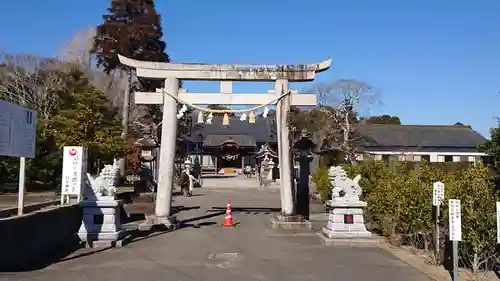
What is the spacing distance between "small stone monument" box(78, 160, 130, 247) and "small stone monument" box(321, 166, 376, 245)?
18.0 feet

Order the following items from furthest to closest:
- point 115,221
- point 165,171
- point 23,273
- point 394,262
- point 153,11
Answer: point 153,11, point 165,171, point 115,221, point 394,262, point 23,273

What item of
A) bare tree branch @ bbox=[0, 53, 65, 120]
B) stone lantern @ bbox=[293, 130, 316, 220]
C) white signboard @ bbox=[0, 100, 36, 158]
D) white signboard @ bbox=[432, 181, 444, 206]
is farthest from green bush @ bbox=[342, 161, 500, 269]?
bare tree branch @ bbox=[0, 53, 65, 120]

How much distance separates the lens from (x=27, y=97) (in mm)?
34250

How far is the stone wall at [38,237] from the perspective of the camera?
28.5 ft

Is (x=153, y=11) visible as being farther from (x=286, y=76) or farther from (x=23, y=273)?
(x=23, y=273)

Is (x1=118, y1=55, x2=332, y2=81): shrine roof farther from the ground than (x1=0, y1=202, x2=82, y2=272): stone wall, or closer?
farther from the ground

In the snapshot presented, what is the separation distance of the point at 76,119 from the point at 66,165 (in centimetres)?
1435

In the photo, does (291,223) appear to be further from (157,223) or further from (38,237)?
(38,237)

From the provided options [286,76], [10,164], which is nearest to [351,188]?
[286,76]

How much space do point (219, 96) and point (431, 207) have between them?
25.8 ft

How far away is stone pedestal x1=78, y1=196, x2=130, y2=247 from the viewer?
38.9 ft

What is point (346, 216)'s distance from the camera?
12.6 m

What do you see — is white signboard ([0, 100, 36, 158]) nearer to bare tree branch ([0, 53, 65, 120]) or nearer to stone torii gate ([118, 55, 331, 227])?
stone torii gate ([118, 55, 331, 227])

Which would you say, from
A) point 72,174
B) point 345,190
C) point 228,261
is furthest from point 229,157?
point 228,261
